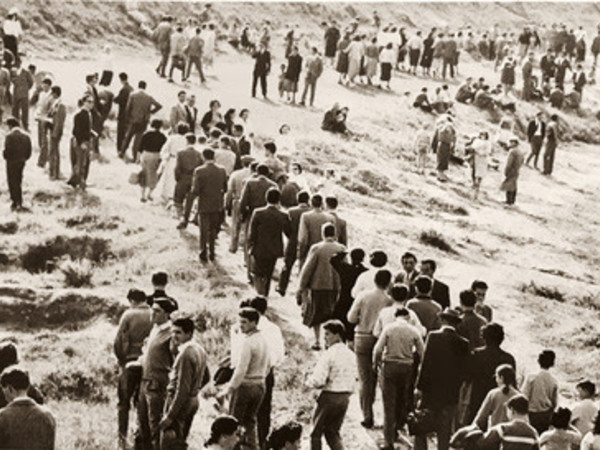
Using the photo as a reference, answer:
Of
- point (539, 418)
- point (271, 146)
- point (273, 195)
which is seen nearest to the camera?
point (539, 418)

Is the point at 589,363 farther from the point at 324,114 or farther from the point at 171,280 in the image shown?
the point at 324,114

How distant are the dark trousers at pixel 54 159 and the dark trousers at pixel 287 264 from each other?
6.83 metres

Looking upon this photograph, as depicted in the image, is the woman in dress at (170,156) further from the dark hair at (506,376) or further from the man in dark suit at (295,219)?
the dark hair at (506,376)

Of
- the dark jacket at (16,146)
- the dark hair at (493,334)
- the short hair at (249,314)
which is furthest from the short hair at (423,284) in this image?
the dark jacket at (16,146)

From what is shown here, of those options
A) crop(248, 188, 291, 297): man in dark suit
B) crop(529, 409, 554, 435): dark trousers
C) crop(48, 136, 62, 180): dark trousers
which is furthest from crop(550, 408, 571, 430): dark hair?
crop(48, 136, 62, 180): dark trousers

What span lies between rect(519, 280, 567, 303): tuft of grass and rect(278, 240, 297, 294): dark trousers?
713 centimetres

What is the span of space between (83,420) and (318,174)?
46.3 ft

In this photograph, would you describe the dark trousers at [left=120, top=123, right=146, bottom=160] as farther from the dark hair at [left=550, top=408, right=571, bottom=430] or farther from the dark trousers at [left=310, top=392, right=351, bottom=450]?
the dark hair at [left=550, top=408, right=571, bottom=430]

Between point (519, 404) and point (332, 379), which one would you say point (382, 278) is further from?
point (519, 404)

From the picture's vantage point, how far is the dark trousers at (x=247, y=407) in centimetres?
1129

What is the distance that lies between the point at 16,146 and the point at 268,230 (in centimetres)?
655

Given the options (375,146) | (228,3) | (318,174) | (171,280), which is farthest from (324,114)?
(228,3)

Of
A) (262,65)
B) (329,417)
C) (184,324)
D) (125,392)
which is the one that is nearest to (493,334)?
(329,417)

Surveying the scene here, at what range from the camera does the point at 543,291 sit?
916 inches
